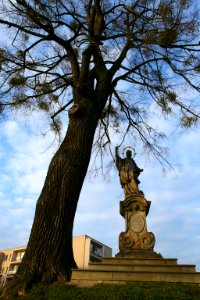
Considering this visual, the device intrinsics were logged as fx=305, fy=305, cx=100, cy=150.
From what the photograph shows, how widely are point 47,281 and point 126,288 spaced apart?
1273 millimetres

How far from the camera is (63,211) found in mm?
5699

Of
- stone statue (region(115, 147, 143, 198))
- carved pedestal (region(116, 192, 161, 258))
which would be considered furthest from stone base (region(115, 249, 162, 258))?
stone statue (region(115, 147, 143, 198))

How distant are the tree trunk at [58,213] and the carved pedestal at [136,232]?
7.15 feet

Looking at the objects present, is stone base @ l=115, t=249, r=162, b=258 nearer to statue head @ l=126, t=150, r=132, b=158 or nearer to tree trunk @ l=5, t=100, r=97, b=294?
tree trunk @ l=5, t=100, r=97, b=294

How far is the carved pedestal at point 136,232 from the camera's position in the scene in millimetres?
7336

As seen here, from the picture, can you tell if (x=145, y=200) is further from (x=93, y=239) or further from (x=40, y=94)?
(x=93, y=239)

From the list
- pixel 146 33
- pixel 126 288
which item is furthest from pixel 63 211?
pixel 146 33

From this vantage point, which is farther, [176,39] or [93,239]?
[93,239]

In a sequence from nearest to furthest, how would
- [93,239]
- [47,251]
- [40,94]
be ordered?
[47,251]
[40,94]
[93,239]

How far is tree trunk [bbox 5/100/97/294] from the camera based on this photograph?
5070 mm

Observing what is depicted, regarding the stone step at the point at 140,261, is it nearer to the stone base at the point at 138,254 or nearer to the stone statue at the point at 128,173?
the stone base at the point at 138,254

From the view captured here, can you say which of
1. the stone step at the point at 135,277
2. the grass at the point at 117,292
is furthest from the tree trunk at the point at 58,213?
the stone step at the point at 135,277

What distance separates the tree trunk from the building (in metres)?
29.5

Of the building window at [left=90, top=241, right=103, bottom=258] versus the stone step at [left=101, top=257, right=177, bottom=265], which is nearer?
the stone step at [left=101, top=257, right=177, bottom=265]
